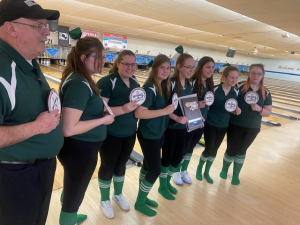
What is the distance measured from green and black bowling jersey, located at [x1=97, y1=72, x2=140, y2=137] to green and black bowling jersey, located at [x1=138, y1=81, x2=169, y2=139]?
12 cm

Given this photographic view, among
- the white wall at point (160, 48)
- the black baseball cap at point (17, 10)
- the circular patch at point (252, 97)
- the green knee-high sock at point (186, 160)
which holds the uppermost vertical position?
the white wall at point (160, 48)

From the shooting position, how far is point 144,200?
177 cm

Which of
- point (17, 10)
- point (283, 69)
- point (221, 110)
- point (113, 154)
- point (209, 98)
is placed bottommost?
point (113, 154)

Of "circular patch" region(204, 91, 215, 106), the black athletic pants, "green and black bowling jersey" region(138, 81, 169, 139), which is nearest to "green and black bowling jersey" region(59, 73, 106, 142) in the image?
the black athletic pants

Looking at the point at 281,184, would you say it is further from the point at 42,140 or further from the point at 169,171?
the point at 42,140

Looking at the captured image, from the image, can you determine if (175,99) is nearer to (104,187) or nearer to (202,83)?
(202,83)

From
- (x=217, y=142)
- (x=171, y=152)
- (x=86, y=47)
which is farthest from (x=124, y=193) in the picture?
(x=86, y=47)

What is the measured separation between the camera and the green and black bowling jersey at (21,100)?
0.77 meters

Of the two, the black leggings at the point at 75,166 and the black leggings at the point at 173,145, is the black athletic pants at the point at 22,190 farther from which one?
the black leggings at the point at 173,145

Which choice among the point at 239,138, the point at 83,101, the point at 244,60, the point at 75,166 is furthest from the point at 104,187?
the point at 244,60

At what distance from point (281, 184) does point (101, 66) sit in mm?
2301

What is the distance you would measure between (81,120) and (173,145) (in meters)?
0.88

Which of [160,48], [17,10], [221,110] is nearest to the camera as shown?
[17,10]

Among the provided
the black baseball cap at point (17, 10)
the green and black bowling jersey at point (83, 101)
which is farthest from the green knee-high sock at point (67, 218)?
the black baseball cap at point (17, 10)
